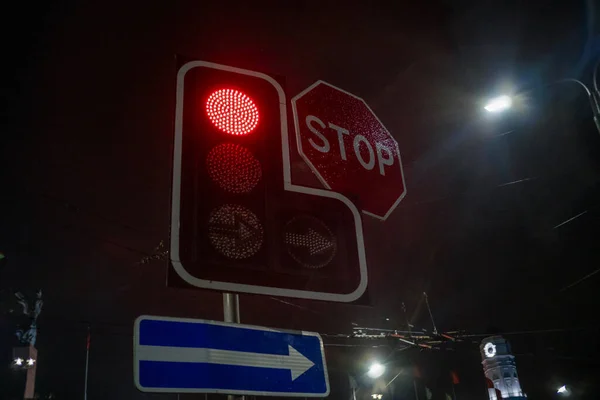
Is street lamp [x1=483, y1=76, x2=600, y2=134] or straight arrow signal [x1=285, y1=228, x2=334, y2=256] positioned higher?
street lamp [x1=483, y1=76, x2=600, y2=134]

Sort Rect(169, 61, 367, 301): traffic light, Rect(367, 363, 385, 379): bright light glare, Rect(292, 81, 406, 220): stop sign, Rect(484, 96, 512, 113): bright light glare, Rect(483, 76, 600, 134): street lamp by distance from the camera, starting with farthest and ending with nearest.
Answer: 1. Rect(367, 363, 385, 379): bright light glare
2. Rect(484, 96, 512, 113): bright light glare
3. Rect(483, 76, 600, 134): street lamp
4. Rect(292, 81, 406, 220): stop sign
5. Rect(169, 61, 367, 301): traffic light

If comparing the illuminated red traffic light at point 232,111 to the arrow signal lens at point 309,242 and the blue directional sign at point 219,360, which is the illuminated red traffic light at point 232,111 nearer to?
the arrow signal lens at point 309,242

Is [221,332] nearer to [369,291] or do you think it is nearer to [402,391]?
[369,291]

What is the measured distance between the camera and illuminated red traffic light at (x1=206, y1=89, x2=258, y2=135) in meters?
2.17

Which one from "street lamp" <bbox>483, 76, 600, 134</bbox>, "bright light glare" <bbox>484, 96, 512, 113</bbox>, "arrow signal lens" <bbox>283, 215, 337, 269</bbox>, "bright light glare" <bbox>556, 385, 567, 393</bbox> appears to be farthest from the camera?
"bright light glare" <bbox>556, 385, 567, 393</bbox>

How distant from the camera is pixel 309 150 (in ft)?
9.07

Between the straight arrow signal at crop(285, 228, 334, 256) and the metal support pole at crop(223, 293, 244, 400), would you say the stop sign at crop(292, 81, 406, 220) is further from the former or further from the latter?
the metal support pole at crop(223, 293, 244, 400)

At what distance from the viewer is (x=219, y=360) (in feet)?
6.61

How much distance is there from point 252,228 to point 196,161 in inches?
14.4

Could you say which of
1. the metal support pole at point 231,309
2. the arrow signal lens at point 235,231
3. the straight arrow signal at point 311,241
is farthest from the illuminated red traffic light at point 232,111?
the metal support pole at point 231,309

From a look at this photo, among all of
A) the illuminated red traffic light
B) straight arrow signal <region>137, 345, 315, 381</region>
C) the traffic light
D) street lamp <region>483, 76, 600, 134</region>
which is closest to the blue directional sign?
straight arrow signal <region>137, 345, 315, 381</region>

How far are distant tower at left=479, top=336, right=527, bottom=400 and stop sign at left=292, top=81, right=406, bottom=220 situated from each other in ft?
173

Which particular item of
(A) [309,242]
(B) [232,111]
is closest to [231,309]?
(A) [309,242]

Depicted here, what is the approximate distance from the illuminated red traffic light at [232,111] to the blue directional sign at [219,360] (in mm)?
863
